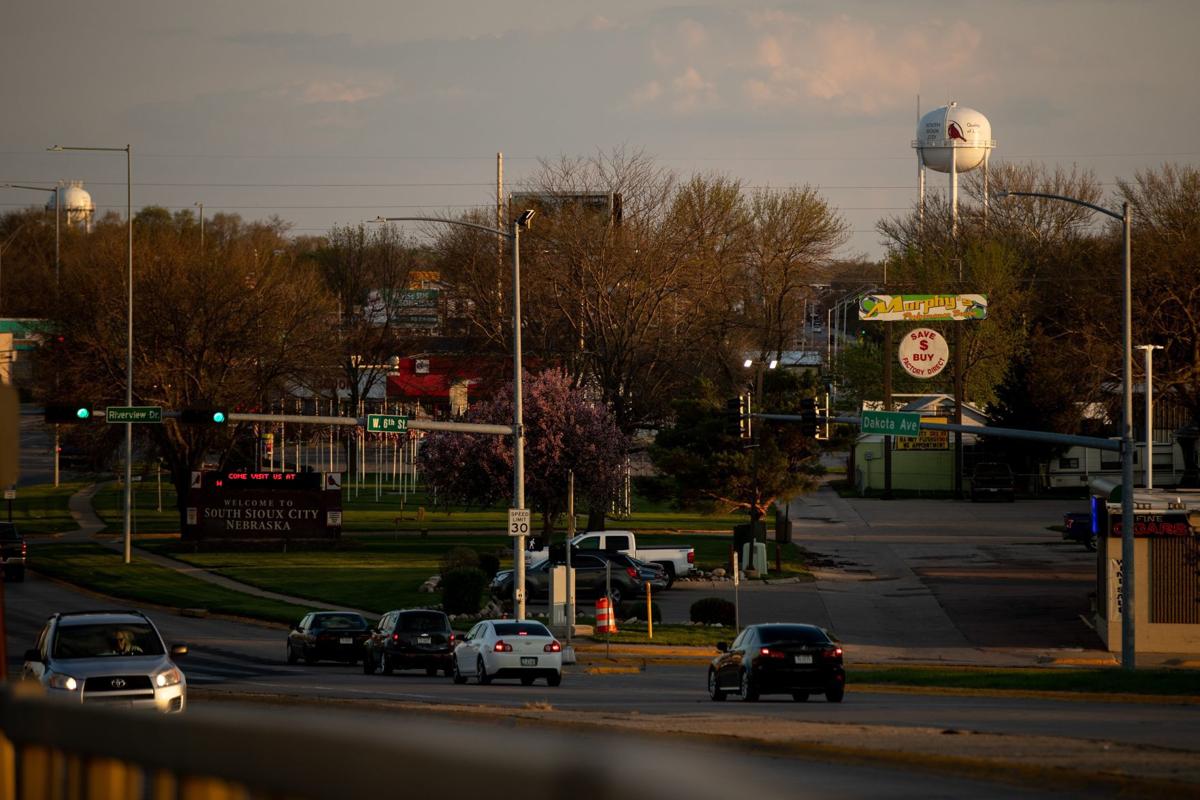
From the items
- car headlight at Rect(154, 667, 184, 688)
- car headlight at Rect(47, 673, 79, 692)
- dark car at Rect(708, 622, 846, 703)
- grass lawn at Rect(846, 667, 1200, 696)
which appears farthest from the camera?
grass lawn at Rect(846, 667, 1200, 696)

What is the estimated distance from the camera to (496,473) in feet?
186

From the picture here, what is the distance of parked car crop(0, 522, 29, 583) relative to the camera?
49.6 meters

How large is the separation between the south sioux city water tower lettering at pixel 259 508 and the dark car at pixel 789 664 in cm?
3850

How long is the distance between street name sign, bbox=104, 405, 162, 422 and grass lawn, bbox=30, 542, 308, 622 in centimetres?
787

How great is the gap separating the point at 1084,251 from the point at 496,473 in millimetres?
44645

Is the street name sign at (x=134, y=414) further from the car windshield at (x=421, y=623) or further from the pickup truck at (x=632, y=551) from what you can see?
the pickup truck at (x=632, y=551)

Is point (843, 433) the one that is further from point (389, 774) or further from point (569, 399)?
point (389, 774)

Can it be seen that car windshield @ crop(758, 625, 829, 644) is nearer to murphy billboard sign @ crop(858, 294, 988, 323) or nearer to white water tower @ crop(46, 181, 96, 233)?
murphy billboard sign @ crop(858, 294, 988, 323)

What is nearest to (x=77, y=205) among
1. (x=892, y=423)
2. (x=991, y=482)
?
(x=991, y=482)

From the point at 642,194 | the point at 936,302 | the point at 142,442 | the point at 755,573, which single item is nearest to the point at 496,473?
the point at 755,573

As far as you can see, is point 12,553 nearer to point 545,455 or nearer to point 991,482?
point 545,455

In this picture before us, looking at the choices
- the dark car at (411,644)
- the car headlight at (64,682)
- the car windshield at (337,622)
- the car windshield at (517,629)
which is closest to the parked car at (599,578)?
the car windshield at (337,622)

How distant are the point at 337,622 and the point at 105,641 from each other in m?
15.2

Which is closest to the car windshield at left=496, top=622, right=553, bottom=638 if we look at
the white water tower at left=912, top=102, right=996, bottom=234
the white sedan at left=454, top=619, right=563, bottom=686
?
the white sedan at left=454, top=619, right=563, bottom=686
